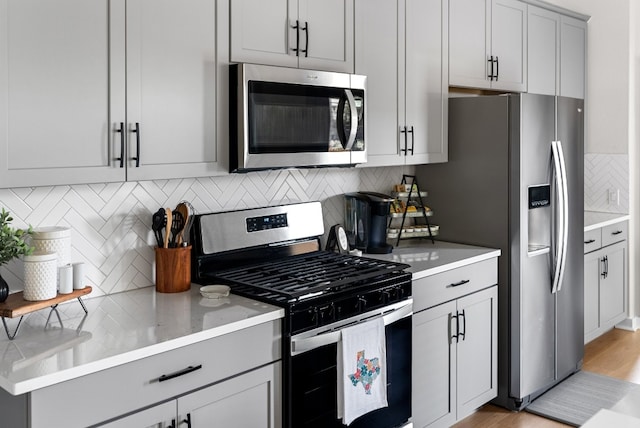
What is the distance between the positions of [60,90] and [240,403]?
1.19 meters

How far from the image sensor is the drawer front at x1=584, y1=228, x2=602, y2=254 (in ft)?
14.7

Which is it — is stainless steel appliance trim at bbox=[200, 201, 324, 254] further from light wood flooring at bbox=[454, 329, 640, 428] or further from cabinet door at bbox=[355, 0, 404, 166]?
light wood flooring at bbox=[454, 329, 640, 428]

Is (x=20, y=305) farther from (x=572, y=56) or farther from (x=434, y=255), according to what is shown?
(x=572, y=56)

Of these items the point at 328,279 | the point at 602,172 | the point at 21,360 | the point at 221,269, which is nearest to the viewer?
the point at 21,360

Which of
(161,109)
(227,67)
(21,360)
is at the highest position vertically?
(227,67)

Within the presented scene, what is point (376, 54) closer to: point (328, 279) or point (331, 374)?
point (328, 279)

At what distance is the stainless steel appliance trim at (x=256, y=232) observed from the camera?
2748 millimetres

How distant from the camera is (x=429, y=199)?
3850 mm

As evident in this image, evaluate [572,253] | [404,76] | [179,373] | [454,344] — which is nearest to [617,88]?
[572,253]

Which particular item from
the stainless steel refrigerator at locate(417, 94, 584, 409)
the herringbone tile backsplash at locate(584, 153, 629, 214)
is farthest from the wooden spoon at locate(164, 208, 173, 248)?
the herringbone tile backsplash at locate(584, 153, 629, 214)

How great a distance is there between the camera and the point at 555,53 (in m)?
4.64

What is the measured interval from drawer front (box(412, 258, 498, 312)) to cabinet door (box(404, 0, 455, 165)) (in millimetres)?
654

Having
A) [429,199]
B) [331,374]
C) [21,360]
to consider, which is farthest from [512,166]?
[21,360]

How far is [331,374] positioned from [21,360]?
114 centimetres
